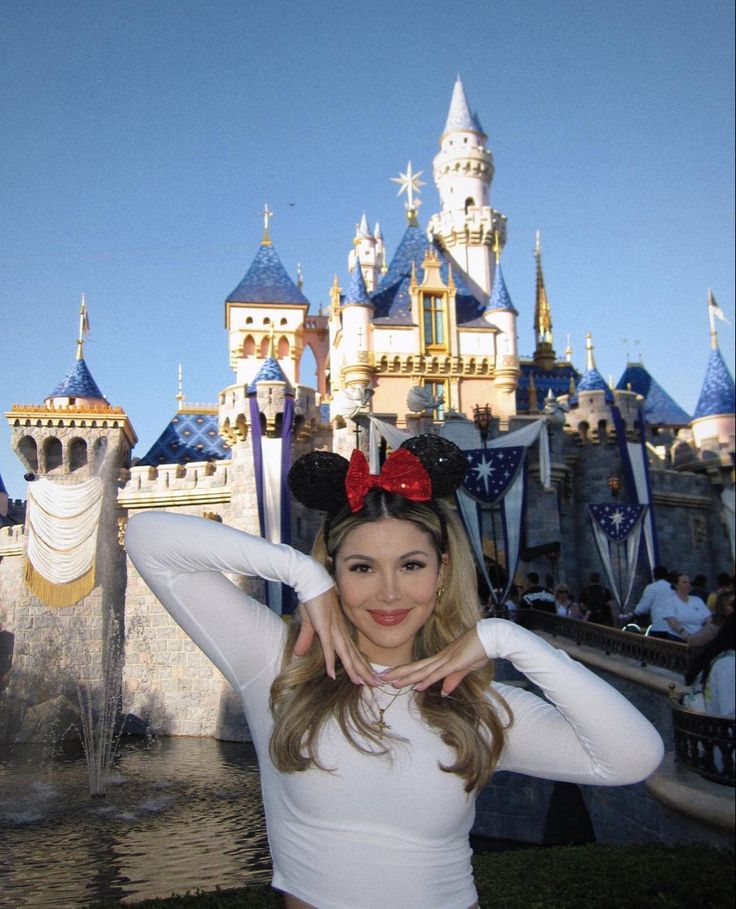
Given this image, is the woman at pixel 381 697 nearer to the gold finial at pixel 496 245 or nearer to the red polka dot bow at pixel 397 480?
the red polka dot bow at pixel 397 480

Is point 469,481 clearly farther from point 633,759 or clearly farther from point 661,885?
point 633,759

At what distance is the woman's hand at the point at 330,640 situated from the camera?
66.2 inches

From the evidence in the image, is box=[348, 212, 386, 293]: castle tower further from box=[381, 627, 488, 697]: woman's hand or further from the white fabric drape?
box=[381, 627, 488, 697]: woman's hand

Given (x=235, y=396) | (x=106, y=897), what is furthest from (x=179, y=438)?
(x=106, y=897)

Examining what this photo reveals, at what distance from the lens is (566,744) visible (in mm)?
1747

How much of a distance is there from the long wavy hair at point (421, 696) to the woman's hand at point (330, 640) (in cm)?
5

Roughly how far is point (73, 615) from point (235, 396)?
5.20m

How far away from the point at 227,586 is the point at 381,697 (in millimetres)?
399

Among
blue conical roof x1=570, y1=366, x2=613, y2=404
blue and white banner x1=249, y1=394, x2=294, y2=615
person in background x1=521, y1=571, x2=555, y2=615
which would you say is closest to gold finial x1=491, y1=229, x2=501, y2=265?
blue conical roof x1=570, y1=366, x2=613, y2=404

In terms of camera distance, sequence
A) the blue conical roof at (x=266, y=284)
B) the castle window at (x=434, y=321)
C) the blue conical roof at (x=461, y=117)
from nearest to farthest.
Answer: the castle window at (x=434, y=321) < the blue conical roof at (x=266, y=284) < the blue conical roof at (x=461, y=117)

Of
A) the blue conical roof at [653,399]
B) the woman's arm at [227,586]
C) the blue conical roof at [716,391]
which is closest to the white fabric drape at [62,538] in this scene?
the blue conical roof at [716,391]

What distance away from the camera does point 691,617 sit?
8141mm

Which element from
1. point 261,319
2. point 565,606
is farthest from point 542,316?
point 565,606

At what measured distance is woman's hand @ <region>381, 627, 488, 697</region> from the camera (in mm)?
1626
